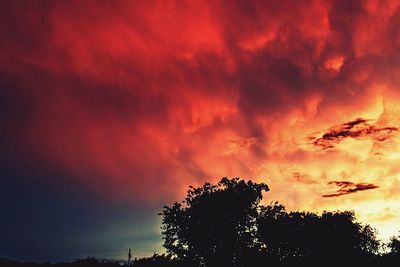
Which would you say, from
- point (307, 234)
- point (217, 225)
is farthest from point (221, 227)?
point (307, 234)

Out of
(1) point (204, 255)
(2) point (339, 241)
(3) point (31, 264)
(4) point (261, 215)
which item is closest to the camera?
(3) point (31, 264)

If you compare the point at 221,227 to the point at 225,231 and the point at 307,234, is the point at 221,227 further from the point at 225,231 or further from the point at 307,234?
the point at 307,234

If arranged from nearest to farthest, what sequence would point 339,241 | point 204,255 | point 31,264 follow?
1. point 31,264
2. point 204,255
3. point 339,241

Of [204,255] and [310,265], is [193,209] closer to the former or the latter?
[204,255]

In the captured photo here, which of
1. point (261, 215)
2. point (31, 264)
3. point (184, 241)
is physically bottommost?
point (31, 264)

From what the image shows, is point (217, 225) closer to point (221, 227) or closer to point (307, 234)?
point (221, 227)

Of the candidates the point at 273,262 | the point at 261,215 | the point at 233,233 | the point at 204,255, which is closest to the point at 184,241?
the point at 204,255

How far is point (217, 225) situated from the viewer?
65562 millimetres

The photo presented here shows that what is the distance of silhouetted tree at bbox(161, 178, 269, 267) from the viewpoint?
6556cm

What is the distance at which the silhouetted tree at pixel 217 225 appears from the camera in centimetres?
6556

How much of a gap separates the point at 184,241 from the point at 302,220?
100 ft

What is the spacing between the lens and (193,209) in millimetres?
66938

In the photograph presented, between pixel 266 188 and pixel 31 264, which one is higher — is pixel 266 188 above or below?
above

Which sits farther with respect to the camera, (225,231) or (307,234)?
(307,234)
